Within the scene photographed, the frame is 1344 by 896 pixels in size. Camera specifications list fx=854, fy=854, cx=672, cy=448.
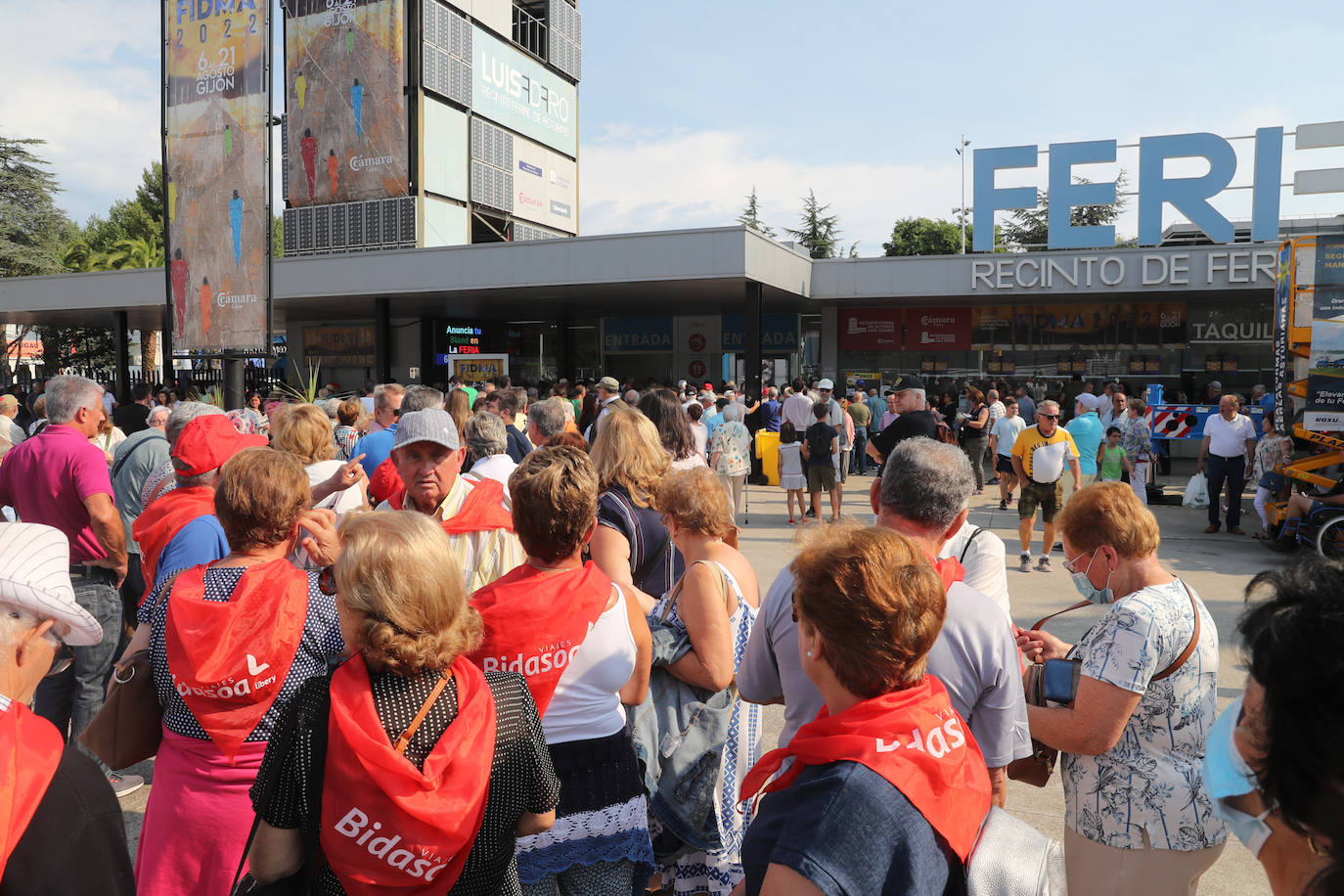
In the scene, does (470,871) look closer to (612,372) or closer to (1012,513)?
(1012,513)

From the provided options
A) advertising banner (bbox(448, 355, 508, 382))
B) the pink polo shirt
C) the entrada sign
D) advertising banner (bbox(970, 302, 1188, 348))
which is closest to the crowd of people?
the pink polo shirt

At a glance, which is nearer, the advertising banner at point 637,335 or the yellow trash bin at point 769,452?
the yellow trash bin at point 769,452

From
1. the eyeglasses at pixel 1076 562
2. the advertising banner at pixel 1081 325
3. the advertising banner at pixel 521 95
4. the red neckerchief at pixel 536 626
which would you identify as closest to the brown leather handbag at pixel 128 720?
the red neckerchief at pixel 536 626

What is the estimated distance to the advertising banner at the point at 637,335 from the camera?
2697 centimetres

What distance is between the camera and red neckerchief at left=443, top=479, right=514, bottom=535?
134 inches

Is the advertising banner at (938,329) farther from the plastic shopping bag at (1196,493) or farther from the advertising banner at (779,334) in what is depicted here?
the plastic shopping bag at (1196,493)

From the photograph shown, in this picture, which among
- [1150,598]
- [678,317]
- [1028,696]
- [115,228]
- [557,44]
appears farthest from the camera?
[115,228]

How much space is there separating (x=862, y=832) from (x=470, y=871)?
3.11 feet

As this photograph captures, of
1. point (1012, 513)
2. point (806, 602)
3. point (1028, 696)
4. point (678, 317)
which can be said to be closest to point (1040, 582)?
point (1012, 513)

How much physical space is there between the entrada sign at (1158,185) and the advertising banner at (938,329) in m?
2.94

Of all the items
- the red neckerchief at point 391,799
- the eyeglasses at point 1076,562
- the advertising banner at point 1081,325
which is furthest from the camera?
the advertising banner at point 1081,325

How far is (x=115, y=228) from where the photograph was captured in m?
54.6

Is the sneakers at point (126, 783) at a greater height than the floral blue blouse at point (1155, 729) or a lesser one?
lesser

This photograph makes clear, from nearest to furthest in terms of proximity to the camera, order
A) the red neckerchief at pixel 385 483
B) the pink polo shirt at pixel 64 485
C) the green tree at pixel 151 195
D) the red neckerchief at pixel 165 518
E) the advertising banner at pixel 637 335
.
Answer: the red neckerchief at pixel 165 518, the pink polo shirt at pixel 64 485, the red neckerchief at pixel 385 483, the advertising banner at pixel 637 335, the green tree at pixel 151 195
